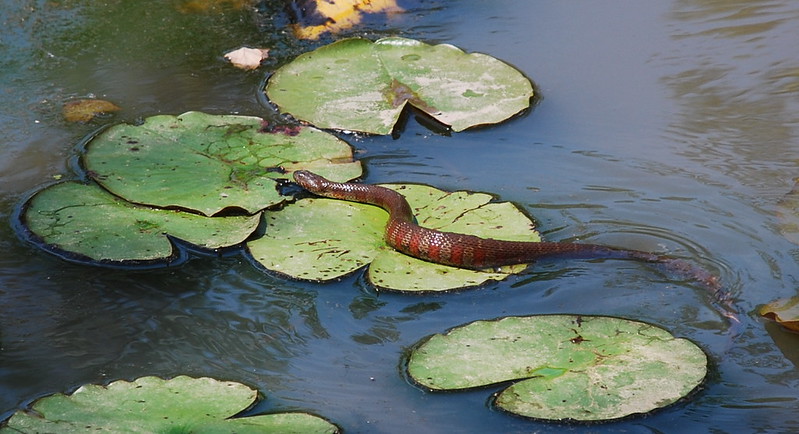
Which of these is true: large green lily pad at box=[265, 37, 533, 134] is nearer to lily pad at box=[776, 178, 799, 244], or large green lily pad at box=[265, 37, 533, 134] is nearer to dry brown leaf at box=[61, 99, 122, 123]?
dry brown leaf at box=[61, 99, 122, 123]

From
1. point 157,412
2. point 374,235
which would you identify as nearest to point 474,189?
point 374,235

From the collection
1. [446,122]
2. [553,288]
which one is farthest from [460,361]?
[446,122]

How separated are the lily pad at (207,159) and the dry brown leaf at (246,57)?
1.11 m

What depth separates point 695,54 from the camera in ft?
21.9

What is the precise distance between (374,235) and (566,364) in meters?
1.52

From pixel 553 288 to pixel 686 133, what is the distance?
1859 millimetres

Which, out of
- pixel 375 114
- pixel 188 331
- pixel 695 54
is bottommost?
pixel 188 331

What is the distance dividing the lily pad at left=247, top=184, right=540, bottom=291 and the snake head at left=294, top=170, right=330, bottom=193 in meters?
0.11

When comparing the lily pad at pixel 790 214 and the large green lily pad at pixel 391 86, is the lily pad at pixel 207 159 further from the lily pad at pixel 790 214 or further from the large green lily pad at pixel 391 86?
the lily pad at pixel 790 214

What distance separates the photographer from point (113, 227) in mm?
4855

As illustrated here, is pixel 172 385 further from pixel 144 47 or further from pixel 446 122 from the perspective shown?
pixel 144 47

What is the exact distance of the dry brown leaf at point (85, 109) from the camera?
6195 mm

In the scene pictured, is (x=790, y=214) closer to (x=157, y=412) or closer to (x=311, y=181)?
(x=311, y=181)

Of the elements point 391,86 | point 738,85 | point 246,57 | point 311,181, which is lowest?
point 311,181
